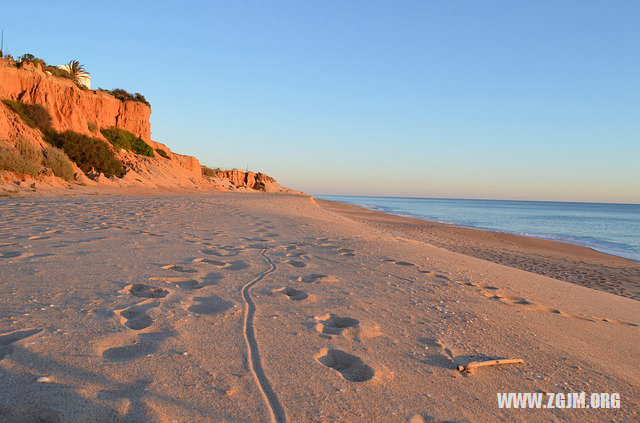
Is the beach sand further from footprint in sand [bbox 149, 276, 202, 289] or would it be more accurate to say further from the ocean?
the ocean

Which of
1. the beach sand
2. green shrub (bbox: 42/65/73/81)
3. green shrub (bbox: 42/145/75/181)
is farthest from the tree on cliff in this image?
the beach sand

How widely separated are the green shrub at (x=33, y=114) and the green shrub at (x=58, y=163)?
8.96 ft

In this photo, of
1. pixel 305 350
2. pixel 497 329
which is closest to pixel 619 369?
pixel 497 329

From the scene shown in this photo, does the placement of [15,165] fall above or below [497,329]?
above

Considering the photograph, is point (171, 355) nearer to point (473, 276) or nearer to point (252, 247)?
point (252, 247)

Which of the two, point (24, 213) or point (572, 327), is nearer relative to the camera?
point (572, 327)

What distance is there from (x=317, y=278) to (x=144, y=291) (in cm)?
164

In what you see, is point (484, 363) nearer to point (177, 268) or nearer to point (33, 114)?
point (177, 268)

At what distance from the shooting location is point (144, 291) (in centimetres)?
303

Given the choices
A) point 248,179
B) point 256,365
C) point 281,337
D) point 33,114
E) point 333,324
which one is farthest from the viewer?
point 248,179

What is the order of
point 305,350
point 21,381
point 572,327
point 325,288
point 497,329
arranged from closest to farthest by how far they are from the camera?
point 21,381
point 305,350
point 497,329
point 572,327
point 325,288

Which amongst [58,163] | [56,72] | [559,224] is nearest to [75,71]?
[56,72]

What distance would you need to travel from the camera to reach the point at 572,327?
297 cm

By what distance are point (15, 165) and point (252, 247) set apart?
11.8 meters
